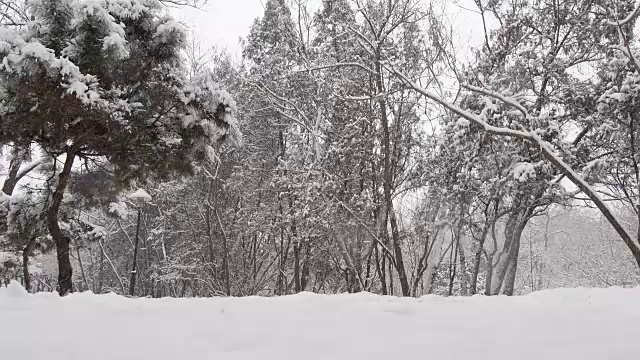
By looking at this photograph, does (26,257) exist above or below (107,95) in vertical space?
below

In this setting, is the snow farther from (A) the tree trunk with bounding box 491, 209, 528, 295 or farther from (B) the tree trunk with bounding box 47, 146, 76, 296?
(A) the tree trunk with bounding box 491, 209, 528, 295

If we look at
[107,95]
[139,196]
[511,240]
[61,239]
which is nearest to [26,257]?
[139,196]

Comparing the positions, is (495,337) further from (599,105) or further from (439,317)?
(599,105)

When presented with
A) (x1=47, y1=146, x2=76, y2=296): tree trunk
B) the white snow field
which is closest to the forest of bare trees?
(x1=47, y1=146, x2=76, y2=296): tree trunk

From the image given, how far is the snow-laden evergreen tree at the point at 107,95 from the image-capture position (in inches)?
205

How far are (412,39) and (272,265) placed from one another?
455 inches

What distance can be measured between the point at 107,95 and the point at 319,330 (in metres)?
4.66

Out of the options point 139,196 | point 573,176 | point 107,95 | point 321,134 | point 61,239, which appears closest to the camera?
point 107,95

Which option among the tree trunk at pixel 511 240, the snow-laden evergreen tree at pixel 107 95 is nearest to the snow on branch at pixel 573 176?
the tree trunk at pixel 511 240

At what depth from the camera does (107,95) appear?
18.8 ft

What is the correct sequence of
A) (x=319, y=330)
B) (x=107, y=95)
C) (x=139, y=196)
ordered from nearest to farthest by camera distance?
(x=319, y=330)
(x=107, y=95)
(x=139, y=196)

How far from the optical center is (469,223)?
10.6m

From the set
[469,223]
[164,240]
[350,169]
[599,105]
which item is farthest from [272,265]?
[599,105]

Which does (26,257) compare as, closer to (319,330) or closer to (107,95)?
(107,95)
